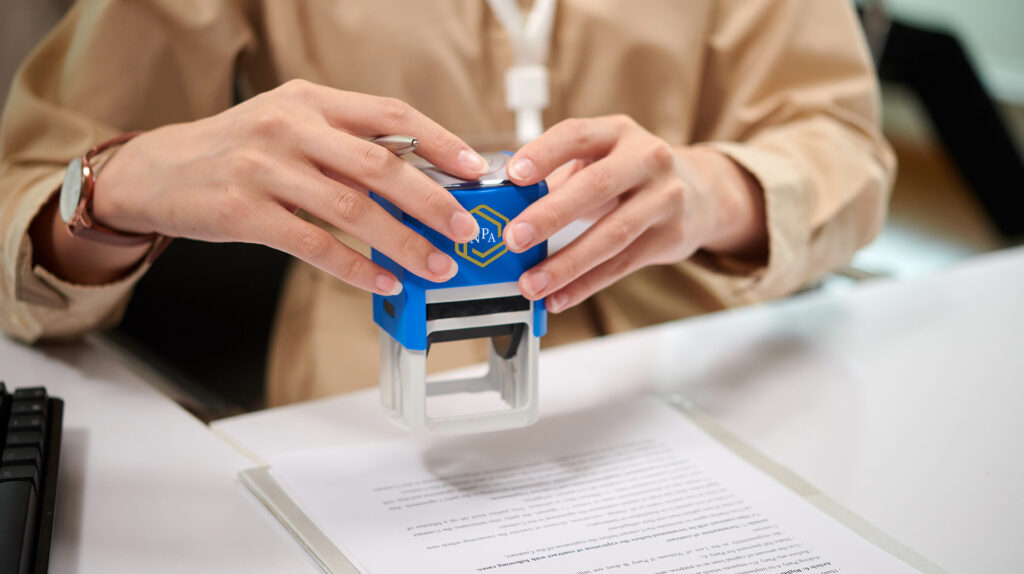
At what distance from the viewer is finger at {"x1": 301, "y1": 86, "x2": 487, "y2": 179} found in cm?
42

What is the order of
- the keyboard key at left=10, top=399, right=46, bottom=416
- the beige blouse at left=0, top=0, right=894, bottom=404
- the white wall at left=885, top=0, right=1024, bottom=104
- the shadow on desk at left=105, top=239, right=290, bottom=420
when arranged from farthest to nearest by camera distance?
1. the white wall at left=885, top=0, right=1024, bottom=104
2. the shadow on desk at left=105, top=239, right=290, bottom=420
3. the beige blouse at left=0, top=0, right=894, bottom=404
4. the keyboard key at left=10, top=399, right=46, bottom=416

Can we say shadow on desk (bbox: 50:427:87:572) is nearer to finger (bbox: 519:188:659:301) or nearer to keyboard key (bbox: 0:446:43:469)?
keyboard key (bbox: 0:446:43:469)

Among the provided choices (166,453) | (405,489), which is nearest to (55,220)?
(166,453)

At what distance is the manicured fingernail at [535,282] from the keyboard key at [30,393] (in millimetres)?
298

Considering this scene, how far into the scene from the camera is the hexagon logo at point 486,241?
0.41 meters

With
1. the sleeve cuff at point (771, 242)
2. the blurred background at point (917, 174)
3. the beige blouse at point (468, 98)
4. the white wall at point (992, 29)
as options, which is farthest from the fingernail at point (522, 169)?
the white wall at point (992, 29)

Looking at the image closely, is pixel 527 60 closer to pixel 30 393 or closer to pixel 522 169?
pixel 522 169

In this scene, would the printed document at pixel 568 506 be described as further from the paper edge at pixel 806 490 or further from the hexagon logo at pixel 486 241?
the hexagon logo at pixel 486 241

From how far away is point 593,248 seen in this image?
1.53 ft

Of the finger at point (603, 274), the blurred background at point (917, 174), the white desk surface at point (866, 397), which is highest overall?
the finger at point (603, 274)

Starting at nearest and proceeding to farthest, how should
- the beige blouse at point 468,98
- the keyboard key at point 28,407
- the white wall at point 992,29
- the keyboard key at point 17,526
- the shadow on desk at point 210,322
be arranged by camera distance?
the keyboard key at point 17,526 → the keyboard key at point 28,407 → the beige blouse at point 468,98 → the shadow on desk at point 210,322 → the white wall at point 992,29

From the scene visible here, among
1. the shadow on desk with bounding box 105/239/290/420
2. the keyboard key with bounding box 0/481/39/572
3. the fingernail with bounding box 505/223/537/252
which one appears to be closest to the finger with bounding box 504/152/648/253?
the fingernail with bounding box 505/223/537/252

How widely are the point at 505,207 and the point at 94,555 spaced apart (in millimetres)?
258

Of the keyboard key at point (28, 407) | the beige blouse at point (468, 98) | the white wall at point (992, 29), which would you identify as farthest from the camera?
the white wall at point (992, 29)
